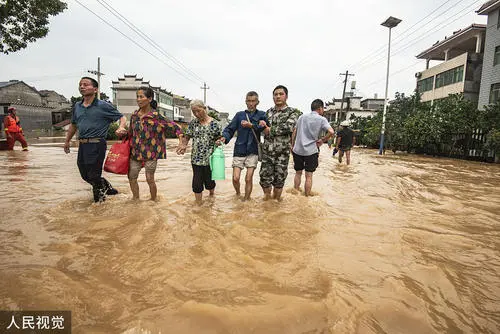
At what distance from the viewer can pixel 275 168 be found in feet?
15.9

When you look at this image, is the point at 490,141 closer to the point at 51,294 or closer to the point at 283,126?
the point at 283,126

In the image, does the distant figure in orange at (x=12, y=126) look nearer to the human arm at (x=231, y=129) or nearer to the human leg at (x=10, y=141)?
the human leg at (x=10, y=141)

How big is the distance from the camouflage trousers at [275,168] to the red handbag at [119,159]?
209 centimetres

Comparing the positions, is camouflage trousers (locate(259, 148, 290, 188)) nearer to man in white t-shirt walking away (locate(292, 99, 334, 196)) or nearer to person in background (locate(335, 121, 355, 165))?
man in white t-shirt walking away (locate(292, 99, 334, 196))

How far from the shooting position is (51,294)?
78.4 inches

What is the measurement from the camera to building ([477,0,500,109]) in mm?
18656

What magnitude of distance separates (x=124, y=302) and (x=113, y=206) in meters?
2.70

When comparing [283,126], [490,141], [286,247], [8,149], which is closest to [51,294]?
[286,247]

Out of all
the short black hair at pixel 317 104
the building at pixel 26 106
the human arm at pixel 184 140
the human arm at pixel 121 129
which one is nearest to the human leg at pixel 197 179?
the human arm at pixel 184 140

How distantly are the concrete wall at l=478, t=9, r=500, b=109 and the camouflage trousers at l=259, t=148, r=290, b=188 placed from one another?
2076 centimetres

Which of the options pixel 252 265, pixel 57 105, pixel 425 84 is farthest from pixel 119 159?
pixel 57 105

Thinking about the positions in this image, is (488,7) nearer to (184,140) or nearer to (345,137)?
(345,137)

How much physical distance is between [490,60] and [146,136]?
2347 cm

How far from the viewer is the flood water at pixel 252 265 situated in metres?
1.83
